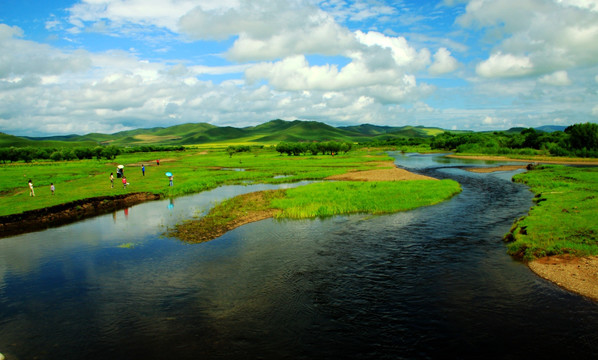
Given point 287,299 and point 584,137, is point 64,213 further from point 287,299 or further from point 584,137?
point 584,137

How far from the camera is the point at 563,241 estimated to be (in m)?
25.5

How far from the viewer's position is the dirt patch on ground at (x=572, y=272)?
19688 millimetres

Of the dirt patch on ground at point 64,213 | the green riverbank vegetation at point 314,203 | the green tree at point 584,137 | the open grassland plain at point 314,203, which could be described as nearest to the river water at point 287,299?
the open grassland plain at point 314,203

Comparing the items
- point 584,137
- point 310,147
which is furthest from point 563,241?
point 310,147

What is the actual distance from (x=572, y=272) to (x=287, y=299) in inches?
735

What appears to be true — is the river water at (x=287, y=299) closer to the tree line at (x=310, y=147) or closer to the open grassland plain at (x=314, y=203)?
the open grassland plain at (x=314, y=203)

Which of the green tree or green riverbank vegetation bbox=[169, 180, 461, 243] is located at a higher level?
the green tree

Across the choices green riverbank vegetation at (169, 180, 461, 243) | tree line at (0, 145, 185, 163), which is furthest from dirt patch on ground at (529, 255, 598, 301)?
tree line at (0, 145, 185, 163)

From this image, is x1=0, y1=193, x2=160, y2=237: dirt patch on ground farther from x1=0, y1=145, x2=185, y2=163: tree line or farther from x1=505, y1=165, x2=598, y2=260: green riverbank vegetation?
A: x1=0, y1=145, x2=185, y2=163: tree line

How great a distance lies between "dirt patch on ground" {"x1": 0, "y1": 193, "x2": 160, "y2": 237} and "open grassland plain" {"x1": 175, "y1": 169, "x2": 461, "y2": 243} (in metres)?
16.4

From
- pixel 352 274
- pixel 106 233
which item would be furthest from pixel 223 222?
pixel 352 274

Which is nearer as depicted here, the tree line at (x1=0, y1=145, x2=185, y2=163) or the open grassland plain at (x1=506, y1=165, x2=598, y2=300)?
the open grassland plain at (x1=506, y1=165, x2=598, y2=300)

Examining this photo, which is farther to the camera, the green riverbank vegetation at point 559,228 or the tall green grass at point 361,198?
the tall green grass at point 361,198

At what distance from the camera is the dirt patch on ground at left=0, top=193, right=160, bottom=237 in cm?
3769
